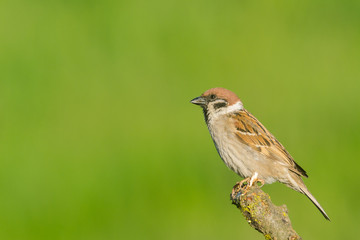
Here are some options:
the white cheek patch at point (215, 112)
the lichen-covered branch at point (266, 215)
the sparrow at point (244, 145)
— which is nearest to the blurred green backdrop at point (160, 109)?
the sparrow at point (244, 145)

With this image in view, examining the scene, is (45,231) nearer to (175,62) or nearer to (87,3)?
(175,62)

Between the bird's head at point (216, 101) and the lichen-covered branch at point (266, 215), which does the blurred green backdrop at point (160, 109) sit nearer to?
the bird's head at point (216, 101)

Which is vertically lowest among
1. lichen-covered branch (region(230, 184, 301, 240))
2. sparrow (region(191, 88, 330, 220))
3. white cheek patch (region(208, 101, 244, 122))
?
lichen-covered branch (region(230, 184, 301, 240))

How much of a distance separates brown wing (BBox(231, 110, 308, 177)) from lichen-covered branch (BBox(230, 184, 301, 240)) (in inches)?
58.7

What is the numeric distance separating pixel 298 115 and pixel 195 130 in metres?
0.87

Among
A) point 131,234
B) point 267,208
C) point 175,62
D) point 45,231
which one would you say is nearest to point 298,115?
point 175,62

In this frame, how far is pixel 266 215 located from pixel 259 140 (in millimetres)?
1944

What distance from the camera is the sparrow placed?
15.4 ft

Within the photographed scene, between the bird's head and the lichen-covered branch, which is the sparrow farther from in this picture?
the lichen-covered branch

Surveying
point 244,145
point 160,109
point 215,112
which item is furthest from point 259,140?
point 160,109

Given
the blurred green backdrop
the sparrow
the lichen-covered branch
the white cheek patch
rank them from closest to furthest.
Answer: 1. the lichen-covered branch
2. the sparrow
3. the white cheek patch
4. the blurred green backdrop

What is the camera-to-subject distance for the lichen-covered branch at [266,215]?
9.06ft

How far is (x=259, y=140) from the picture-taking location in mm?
4824

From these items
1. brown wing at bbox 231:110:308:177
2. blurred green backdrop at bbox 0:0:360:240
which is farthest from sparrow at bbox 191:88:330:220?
blurred green backdrop at bbox 0:0:360:240
